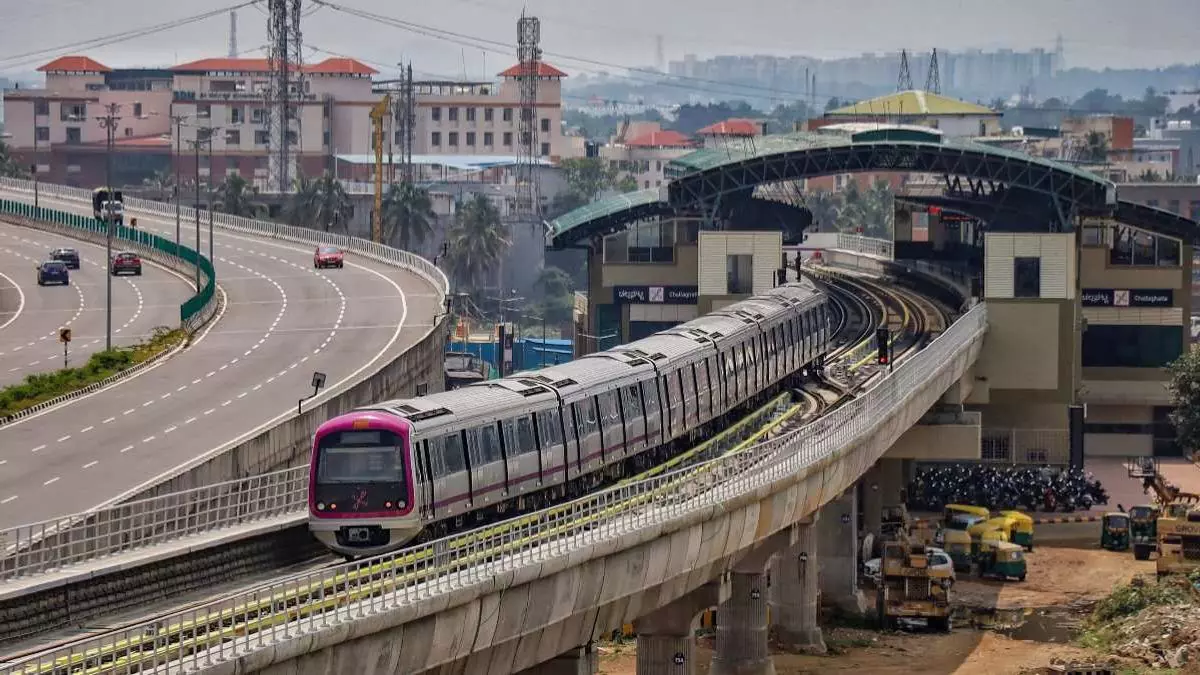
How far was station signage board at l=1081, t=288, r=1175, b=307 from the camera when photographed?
116 meters

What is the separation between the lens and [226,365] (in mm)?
83938

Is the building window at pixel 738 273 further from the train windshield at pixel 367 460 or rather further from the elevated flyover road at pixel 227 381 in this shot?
the train windshield at pixel 367 460

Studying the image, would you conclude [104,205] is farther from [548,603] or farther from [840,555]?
[548,603]

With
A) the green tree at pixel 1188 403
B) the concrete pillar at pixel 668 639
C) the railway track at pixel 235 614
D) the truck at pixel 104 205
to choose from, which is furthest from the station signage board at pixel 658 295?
the concrete pillar at pixel 668 639

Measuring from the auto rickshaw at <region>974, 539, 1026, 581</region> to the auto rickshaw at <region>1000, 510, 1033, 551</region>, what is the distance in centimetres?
423

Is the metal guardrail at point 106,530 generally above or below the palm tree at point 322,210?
below

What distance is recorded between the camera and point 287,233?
5817 inches

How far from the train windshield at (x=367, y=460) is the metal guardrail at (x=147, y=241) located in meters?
51.1

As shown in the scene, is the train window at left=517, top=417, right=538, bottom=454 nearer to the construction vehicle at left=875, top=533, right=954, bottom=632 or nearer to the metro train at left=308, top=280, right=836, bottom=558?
the metro train at left=308, top=280, right=836, bottom=558

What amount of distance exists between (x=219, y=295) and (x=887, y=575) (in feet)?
141

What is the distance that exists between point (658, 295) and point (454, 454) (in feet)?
243

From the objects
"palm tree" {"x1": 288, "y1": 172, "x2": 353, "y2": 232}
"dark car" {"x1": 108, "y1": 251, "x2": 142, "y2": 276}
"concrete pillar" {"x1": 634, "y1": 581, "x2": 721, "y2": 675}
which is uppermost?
"palm tree" {"x1": 288, "y1": 172, "x2": 353, "y2": 232}

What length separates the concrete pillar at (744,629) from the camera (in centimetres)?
6656

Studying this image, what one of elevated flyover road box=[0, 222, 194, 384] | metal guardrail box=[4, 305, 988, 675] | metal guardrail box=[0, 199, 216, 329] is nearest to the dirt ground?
metal guardrail box=[4, 305, 988, 675]
